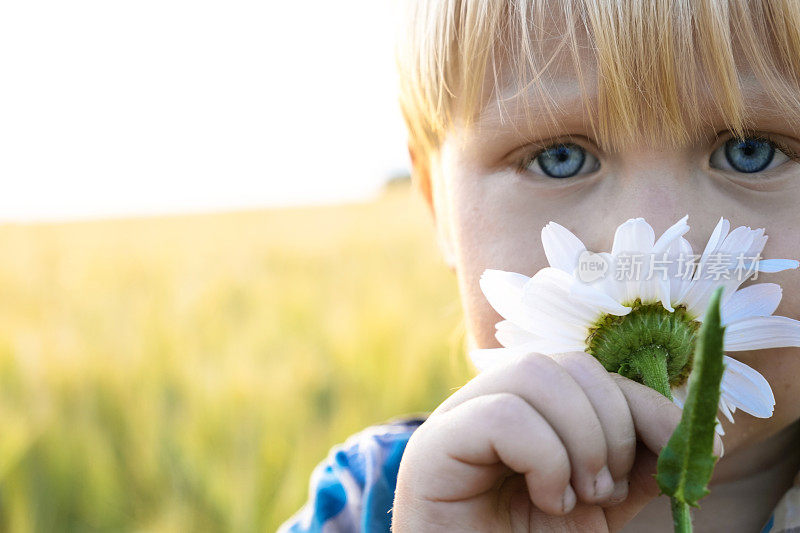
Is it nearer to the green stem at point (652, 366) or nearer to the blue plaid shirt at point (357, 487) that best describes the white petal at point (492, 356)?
the green stem at point (652, 366)

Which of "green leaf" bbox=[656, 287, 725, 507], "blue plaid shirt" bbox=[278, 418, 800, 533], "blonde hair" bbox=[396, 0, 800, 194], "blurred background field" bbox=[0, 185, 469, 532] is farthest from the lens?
"blurred background field" bbox=[0, 185, 469, 532]

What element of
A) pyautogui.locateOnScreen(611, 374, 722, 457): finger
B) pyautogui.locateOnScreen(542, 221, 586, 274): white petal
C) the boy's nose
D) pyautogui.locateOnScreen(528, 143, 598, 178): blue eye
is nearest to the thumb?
pyautogui.locateOnScreen(611, 374, 722, 457): finger

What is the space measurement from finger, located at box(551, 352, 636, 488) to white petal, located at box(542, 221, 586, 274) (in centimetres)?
10

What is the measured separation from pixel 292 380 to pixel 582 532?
134 cm

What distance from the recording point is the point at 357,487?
1.16 m

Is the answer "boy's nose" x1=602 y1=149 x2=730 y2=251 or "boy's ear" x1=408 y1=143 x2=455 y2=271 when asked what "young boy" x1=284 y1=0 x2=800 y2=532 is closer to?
"boy's nose" x1=602 y1=149 x2=730 y2=251

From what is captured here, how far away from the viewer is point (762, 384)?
636mm

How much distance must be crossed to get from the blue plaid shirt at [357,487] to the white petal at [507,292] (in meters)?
0.51

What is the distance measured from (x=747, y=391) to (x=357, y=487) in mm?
656

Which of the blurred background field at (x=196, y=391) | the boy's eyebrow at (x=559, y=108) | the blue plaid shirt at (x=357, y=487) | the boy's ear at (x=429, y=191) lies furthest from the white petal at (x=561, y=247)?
the blurred background field at (x=196, y=391)

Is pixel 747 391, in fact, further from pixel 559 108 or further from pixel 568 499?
pixel 559 108

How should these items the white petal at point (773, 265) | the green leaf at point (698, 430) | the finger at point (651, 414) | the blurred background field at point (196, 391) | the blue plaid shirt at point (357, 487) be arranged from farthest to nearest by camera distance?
the blurred background field at point (196, 391)
the blue plaid shirt at point (357, 487)
the white petal at point (773, 265)
the finger at point (651, 414)
the green leaf at point (698, 430)

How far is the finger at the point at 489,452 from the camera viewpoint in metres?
0.55

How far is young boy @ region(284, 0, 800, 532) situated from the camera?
565mm
